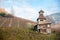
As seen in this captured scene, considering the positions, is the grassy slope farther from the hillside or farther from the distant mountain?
the distant mountain

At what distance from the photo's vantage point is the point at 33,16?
3.89 m

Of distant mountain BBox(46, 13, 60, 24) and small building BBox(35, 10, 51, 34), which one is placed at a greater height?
distant mountain BBox(46, 13, 60, 24)

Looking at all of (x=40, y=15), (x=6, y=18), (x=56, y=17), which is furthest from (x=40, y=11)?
(x=6, y=18)

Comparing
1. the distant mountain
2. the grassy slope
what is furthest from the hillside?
the distant mountain

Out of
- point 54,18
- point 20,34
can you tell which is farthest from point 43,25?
point 20,34

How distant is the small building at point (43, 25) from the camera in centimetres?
378

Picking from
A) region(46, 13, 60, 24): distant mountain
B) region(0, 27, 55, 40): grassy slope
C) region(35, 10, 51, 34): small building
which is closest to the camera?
region(0, 27, 55, 40): grassy slope

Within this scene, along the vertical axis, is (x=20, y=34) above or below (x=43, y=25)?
below

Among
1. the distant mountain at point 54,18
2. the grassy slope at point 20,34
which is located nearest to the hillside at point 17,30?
the grassy slope at point 20,34

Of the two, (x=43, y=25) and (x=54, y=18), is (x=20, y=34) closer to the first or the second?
(x=43, y=25)

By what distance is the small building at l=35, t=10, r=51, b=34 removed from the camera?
3.78 m

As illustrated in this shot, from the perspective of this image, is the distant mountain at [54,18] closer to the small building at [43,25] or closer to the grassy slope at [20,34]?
the small building at [43,25]

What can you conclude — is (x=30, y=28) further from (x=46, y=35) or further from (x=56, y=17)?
(x=56, y=17)

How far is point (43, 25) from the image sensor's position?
3799mm
